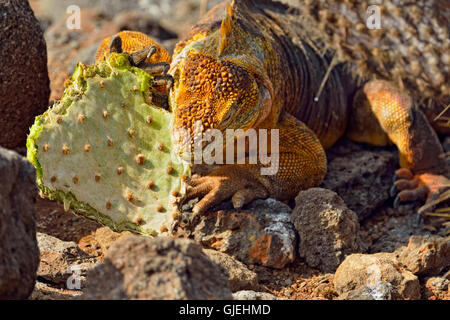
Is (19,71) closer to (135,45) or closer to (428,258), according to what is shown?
(135,45)

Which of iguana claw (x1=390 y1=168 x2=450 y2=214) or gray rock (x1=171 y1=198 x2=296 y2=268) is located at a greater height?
iguana claw (x1=390 y1=168 x2=450 y2=214)

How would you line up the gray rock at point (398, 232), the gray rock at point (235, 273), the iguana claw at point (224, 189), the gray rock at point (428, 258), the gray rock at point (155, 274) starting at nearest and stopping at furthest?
the gray rock at point (155, 274)
the gray rock at point (235, 273)
the gray rock at point (428, 258)
the iguana claw at point (224, 189)
the gray rock at point (398, 232)

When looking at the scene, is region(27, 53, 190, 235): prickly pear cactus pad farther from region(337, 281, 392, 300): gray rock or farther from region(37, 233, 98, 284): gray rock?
region(337, 281, 392, 300): gray rock

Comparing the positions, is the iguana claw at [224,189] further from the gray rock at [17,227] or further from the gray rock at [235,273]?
the gray rock at [17,227]

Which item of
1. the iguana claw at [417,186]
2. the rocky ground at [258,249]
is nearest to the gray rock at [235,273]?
the rocky ground at [258,249]

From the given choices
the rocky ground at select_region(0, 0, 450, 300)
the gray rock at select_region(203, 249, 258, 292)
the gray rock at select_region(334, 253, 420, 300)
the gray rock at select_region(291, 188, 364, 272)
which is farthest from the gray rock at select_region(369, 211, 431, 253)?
the gray rock at select_region(203, 249, 258, 292)

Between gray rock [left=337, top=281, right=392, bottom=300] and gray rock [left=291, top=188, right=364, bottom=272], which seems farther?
gray rock [left=291, top=188, right=364, bottom=272]

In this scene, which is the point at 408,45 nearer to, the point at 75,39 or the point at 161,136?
the point at 161,136
